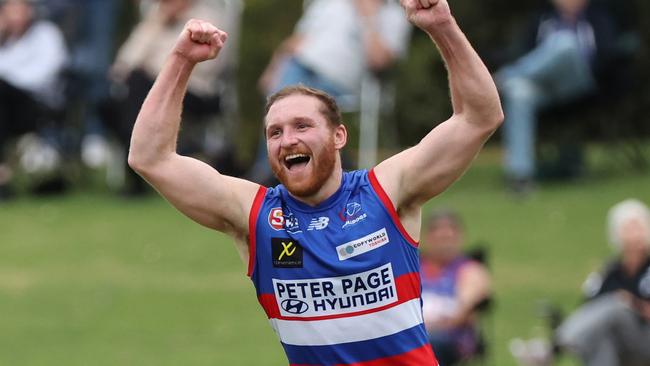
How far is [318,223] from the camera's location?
5.53 meters

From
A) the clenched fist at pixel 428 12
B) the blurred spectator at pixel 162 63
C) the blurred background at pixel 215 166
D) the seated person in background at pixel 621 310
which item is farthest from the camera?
the blurred spectator at pixel 162 63

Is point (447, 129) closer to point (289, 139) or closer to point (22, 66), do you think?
point (289, 139)

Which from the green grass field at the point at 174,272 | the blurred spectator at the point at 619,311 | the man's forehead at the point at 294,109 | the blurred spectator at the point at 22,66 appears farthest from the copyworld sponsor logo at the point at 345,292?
the blurred spectator at the point at 22,66

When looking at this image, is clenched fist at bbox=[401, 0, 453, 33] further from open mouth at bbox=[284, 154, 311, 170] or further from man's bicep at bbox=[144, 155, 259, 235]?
man's bicep at bbox=[144, 155, 259, 235]

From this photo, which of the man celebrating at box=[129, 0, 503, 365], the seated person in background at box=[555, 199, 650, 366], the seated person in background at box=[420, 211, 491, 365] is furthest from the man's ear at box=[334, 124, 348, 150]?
the seated person in background at box=[555, 199, 650, 366]

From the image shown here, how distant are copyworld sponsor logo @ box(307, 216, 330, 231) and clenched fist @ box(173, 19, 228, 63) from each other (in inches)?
26.2

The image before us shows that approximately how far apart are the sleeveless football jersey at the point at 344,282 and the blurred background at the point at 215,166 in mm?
4638

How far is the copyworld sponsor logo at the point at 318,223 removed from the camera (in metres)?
5.52

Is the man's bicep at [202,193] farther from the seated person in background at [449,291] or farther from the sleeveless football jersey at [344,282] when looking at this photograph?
the seated person in background at [449,291]

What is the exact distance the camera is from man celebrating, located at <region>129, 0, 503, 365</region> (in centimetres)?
544

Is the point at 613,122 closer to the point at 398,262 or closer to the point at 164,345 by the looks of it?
the point at 164,345

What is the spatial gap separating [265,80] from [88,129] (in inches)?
142

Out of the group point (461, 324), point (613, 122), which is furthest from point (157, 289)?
point (613, 122)

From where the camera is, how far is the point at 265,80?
1412 centimetres
